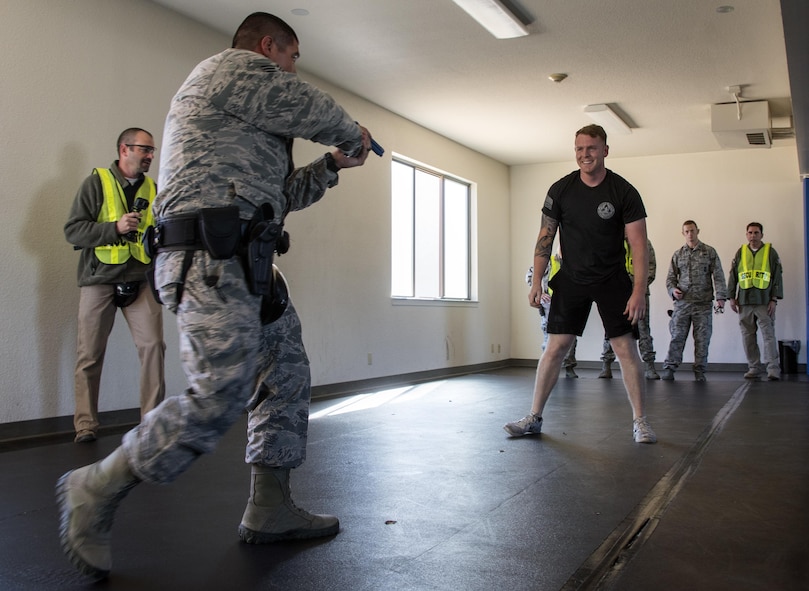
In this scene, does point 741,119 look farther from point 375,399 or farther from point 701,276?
point 375,399

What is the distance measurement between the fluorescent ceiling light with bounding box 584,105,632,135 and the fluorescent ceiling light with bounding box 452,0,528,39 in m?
2.52

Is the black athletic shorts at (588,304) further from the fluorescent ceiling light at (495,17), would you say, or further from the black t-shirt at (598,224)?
the fluorescent ceiling light at (495,17)

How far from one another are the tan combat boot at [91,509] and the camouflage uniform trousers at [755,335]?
8.26 meters

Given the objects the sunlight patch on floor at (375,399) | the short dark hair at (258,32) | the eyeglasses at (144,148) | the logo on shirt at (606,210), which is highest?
the eyeglasses at (144,148)

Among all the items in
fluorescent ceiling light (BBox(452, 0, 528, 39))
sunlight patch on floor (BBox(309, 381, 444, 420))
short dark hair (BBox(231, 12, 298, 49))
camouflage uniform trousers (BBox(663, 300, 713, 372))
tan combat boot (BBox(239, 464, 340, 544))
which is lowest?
sunlight patch on floor (BBox(309, 381, 444, 420))

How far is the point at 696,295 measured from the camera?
845cm

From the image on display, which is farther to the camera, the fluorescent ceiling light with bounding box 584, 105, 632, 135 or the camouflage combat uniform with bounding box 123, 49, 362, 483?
the fluorescent ceiling light with bounding box 584, 105, 632, 135

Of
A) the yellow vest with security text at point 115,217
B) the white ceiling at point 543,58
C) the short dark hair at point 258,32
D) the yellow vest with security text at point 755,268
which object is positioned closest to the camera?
the short dark hair at point 258,32

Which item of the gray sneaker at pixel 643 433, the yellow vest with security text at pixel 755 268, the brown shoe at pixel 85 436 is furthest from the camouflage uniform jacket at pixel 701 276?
the brown shoe at pixel 85 436

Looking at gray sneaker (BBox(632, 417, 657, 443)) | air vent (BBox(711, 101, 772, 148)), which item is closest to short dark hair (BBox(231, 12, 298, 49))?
gray sneaker (BBox(632, 417, 657, 443))

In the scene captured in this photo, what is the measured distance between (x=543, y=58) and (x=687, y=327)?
3647 mm

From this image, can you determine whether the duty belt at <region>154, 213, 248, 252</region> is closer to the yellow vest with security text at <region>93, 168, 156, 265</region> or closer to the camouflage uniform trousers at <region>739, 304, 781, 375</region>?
the yellow vest with security text at <region>93, 168, 156, 265</region>

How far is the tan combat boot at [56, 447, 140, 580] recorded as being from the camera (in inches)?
71.2

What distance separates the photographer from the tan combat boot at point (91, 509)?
181 centimetres
